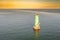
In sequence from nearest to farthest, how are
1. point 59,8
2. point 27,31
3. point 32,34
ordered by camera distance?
point 32,34 < point 27,31 < point 59,8

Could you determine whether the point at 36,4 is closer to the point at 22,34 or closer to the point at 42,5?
the point at 42,5

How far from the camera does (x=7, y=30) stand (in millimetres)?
5500

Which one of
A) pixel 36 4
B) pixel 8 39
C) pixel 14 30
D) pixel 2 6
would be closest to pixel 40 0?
pixel 36 4

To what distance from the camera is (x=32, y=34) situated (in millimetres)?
5012

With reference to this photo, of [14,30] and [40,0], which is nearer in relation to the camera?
[14,30]

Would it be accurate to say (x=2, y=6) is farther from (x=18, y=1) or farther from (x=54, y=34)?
(x=54, y=34)

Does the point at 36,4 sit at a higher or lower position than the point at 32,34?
higher

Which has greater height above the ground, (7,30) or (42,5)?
(42,5)

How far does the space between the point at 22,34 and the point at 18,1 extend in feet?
25.2

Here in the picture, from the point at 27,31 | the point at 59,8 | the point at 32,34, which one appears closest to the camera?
the point at 32,34

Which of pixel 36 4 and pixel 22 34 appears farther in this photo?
pixel 36 4

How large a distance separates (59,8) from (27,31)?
22.6 ft

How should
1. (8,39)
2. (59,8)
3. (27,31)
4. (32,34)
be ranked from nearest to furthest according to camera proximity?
(8,39) < (32,34) < (27,31) < (59,8)

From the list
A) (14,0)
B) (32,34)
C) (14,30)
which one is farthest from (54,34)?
(14,0)
